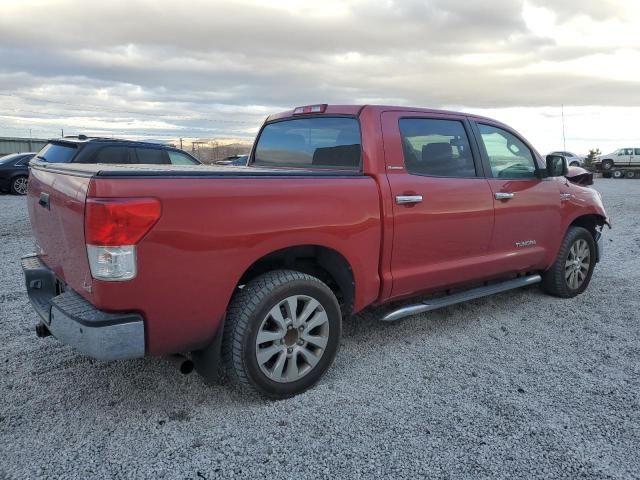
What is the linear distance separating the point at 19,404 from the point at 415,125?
3.26 metres

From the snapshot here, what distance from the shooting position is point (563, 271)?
5.30 m

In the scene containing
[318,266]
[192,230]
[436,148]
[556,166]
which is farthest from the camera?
[556,166]

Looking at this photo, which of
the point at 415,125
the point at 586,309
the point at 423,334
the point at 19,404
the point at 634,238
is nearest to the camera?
the point at 19,404

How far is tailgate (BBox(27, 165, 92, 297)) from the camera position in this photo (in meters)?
2.66

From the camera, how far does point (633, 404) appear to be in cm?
322

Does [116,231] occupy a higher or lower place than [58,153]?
lower

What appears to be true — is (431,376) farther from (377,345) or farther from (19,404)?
(19,404)

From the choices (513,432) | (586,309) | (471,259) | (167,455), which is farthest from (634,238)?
(167,455)

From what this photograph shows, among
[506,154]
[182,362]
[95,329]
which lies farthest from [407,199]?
[95,329]

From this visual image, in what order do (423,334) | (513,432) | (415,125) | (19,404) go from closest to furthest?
(513,432) < (19,404) < (415,125) < (423,334)

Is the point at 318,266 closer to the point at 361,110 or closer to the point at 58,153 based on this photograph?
the point at 361,110

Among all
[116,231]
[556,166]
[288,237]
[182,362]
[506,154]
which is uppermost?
[506,154]

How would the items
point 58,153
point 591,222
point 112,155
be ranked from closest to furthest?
1. point 591,222
2. point 58,153
3. point 112,155

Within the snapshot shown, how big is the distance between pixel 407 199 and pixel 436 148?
695 mm
